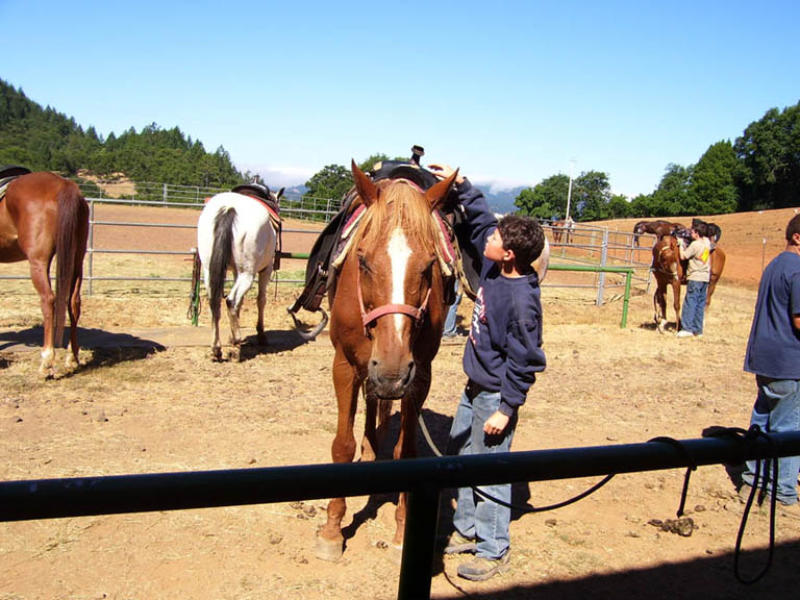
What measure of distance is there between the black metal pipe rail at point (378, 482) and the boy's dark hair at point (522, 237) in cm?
138

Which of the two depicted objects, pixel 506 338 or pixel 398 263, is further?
pixel 506 338

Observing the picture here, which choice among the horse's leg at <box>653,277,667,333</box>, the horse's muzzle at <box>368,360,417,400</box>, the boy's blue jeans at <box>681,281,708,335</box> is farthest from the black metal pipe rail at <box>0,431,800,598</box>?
the horse's leg at <box>653,277,667,333</box>

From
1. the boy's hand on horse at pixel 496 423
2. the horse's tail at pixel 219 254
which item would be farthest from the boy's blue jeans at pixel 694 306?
A: the boy's hand on horse at pixel 496 423

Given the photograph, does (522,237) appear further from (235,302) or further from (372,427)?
(235,302)

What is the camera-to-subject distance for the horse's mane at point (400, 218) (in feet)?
8.42

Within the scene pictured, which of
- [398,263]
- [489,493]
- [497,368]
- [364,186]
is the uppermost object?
[364,186]

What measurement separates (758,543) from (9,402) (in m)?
5.33

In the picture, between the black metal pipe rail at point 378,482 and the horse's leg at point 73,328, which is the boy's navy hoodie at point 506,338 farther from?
the horse's leg at point 73,328

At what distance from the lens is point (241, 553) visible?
2818 millimetres

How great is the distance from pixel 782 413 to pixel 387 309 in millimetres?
2844

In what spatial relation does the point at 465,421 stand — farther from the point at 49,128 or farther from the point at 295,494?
the point at 49,128

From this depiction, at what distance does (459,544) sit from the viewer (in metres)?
3.07

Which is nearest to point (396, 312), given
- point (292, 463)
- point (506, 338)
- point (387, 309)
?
point (387, 309)

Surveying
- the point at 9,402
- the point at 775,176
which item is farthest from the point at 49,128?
the point at 9,402
